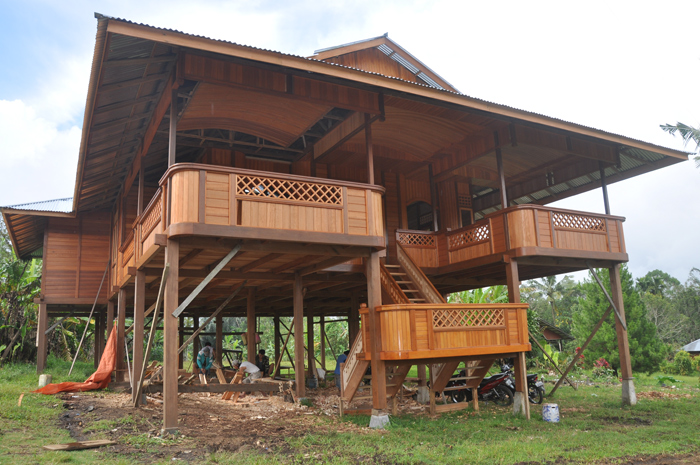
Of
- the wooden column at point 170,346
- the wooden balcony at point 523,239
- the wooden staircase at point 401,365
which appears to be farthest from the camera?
the wooden balcony at point 523,239

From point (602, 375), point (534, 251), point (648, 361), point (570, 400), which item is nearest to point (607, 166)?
point (534, 251)

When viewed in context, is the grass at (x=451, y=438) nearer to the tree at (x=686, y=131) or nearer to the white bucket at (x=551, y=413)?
the white bucket at (x=551, y=413)

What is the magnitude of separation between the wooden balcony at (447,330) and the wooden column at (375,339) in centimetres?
12

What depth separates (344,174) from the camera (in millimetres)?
16438

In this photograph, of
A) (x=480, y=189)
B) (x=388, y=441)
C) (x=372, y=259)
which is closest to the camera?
(x=388, y=441)

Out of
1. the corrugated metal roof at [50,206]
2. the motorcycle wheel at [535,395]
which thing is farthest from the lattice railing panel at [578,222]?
the corrugated metal roof at [50,206]

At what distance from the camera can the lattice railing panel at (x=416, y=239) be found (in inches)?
585

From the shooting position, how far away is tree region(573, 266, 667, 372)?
25.6m

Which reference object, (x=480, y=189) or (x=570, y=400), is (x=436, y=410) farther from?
(x=480, y=189)

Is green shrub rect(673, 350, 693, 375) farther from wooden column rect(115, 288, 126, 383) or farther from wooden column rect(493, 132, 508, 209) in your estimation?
wooden column rect(115, 288, 126, 383)

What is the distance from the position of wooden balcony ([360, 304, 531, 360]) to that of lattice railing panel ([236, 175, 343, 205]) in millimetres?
2233

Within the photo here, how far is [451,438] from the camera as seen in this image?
905 cm

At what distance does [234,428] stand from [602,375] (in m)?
17.4

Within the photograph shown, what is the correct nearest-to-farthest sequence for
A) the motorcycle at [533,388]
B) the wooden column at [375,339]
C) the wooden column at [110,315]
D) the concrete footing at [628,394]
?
1. the wooden column at [375,339]
2. the concrete footing at [628,394]
3. the motorcycle at [533,388]
4. the wooden column at [110,315]
